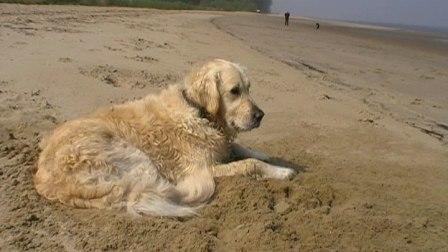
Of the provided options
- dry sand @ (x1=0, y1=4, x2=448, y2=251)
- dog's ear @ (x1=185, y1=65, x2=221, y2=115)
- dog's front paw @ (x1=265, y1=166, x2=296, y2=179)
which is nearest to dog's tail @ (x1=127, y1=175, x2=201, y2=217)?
dry sand @ (x1=0, y1=4, x2=448, y2=251)

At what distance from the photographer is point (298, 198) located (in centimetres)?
441

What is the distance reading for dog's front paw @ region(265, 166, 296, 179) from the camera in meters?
4.82

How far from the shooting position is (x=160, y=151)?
4754 mm

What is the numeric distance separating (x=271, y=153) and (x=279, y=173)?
3.39ft

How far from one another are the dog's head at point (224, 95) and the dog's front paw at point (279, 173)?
459mm

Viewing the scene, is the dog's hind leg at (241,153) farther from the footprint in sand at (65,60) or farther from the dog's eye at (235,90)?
the footprint in sand at (65,60)

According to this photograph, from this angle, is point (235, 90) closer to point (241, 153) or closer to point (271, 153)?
point (241, 153)

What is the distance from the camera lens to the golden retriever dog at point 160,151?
4027 mm

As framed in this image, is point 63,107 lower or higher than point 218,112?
lower

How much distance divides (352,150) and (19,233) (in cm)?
388

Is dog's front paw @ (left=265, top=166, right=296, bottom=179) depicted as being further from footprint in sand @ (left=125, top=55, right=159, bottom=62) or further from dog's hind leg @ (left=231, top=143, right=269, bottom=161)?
footprint in sand @ (left=125, top=55, right=159, bottom=62)

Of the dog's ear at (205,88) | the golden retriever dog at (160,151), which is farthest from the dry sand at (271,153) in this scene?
the dog's ear at (205,88)

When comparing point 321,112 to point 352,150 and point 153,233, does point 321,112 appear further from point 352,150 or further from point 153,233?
point 153,233

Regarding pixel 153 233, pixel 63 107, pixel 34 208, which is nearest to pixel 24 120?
pixel 63 107
